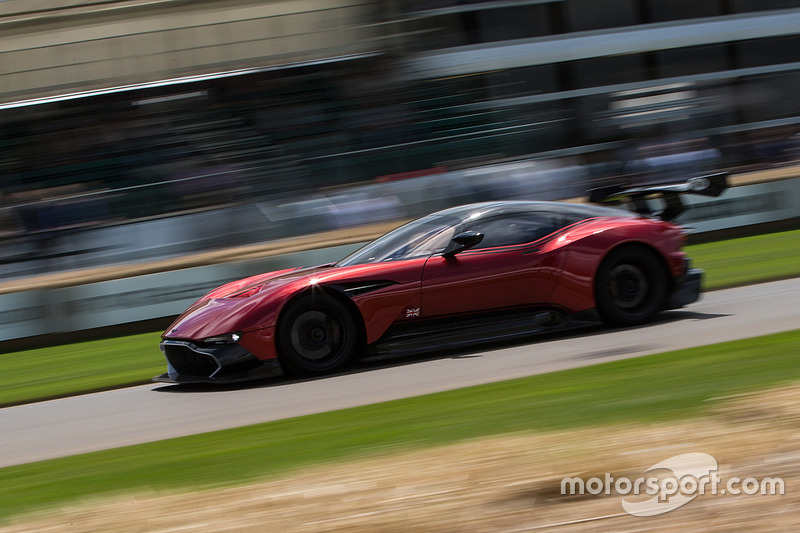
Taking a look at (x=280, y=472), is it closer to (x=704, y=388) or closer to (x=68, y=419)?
(x=704, y=388)

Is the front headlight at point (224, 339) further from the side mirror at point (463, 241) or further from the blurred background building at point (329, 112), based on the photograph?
the blurred background building at point (329, 112)

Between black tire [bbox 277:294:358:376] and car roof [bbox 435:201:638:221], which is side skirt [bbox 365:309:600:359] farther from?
car roof [bbox 435:201:638:221]

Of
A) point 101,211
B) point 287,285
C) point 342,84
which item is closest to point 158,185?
point 101,211

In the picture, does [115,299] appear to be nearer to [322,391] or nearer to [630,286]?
[322,391]

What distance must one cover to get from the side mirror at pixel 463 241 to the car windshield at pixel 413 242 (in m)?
0.08

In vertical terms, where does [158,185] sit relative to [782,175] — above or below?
above

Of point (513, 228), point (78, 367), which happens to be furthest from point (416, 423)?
point (78, 367)

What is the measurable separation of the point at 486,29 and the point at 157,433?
20.4 m

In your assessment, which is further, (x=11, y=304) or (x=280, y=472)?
(x=11, y=304)

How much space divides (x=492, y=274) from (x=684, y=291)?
1666mm

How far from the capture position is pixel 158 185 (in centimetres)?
1423

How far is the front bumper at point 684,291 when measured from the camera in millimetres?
7270

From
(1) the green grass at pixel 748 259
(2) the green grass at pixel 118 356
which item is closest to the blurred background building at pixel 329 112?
(2) the green grass at pixel 118 356

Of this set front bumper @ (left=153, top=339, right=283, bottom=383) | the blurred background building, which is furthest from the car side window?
the blurred background building
